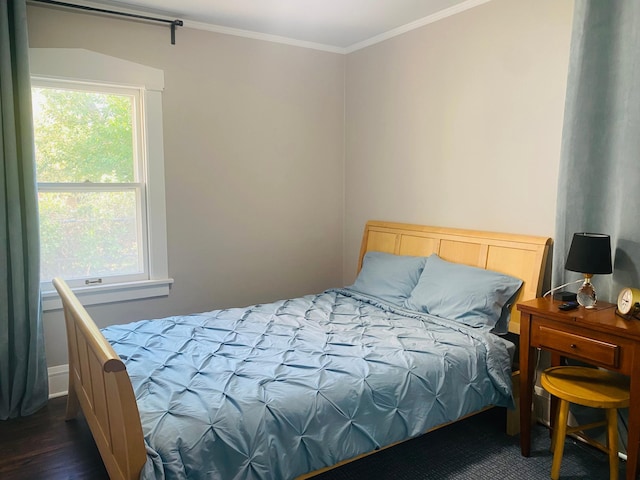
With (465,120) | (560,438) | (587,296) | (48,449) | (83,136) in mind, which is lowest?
(48,449)

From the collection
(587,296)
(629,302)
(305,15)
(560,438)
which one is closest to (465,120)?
(305,15)

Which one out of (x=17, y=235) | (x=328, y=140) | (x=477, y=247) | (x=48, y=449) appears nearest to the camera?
(x=48, y=449)

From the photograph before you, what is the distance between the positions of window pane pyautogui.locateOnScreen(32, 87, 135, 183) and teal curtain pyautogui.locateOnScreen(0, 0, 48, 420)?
0.93 ft

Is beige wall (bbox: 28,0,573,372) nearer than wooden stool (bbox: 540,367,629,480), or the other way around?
wooden stool (bbox: 540,367,629,480)

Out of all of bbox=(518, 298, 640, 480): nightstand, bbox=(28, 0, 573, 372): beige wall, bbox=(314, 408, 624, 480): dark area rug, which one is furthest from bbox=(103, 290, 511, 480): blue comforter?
bbox=(28, 0, 573, 372): beige wall

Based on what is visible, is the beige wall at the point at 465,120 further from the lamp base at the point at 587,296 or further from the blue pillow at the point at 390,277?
the lamp base at the point at 587,296

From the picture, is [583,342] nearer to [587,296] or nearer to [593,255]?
[587,296]

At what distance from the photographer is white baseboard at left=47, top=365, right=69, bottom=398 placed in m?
3.13

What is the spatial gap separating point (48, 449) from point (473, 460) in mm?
2156

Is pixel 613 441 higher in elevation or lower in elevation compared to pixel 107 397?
lower

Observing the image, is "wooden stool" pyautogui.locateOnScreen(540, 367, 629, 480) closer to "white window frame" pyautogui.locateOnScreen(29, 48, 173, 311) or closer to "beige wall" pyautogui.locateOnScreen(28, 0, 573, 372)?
"beige wall" pyautogui.locateOnScreen(28, 0, 573, 372)

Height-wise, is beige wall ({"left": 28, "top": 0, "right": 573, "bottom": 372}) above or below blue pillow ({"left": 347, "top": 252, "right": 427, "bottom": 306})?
above

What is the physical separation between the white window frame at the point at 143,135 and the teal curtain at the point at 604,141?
251 cm

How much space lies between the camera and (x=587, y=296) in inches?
89.9
